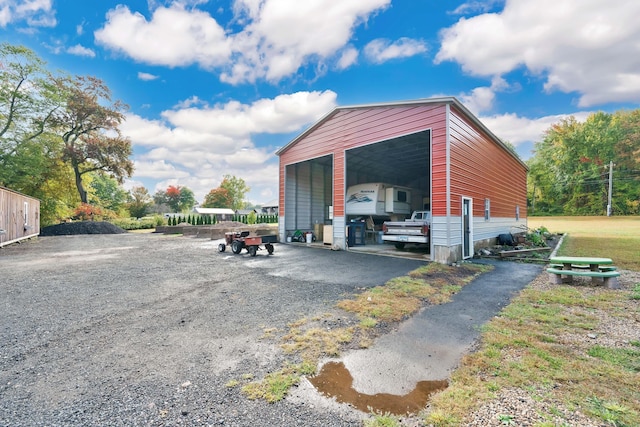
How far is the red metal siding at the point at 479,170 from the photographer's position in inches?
377

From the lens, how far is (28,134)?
22.4 metres

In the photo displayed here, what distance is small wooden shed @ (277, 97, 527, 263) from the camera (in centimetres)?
930

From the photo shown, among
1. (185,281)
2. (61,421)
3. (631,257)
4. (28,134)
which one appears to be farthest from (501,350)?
(28,134)

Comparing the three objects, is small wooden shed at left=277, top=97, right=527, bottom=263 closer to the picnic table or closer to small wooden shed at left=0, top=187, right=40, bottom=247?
the picnic table

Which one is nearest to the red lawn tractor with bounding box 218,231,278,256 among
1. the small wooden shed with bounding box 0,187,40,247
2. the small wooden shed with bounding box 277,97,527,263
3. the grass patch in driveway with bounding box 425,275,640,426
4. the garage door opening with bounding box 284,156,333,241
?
the small wooden shed with bounding box 277,97,527,263

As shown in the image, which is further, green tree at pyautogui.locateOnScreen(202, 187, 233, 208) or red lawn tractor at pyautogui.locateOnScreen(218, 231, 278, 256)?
green tree at pyautogui.locateOnScreen(202, 187, 233, 208)

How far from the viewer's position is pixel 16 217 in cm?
1488

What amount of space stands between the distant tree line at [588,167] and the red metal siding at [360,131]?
4482cm

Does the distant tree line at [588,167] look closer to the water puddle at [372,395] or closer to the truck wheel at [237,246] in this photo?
the truck wheel at [237,246]

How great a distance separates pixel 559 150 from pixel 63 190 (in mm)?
67517

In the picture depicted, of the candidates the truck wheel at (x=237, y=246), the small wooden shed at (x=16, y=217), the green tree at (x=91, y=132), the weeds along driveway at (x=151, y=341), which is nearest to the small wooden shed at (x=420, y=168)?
the weeds along driveway at (x=151, y=341)

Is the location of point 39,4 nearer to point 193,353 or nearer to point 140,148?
point 193,353

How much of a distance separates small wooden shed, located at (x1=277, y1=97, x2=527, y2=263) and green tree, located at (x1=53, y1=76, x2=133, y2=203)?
25269 millimetres

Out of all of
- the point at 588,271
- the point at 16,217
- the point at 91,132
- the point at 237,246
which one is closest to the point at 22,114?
the point at 91,132
